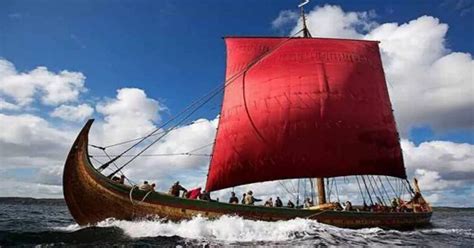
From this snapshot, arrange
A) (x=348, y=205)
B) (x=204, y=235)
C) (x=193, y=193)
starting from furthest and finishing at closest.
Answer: (x=348, y=205)
(x=193, y=193)
(x=204, y=235)

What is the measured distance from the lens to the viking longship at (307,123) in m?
28.5

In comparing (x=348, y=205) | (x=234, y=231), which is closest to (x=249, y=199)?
(x=234, y=231)

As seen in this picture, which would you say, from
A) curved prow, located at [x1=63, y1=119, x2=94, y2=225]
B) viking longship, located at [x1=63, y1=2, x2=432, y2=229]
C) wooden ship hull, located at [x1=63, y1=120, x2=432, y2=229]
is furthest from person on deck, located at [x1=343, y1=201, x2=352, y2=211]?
curved prow, located at [x1=63, y1=119, x2=94, y2=225]

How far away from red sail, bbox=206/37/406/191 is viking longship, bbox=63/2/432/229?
0.07 m

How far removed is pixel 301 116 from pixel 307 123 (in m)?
0.61

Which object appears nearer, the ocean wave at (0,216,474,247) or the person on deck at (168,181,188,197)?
the ocean wave at (0,216,474,247)

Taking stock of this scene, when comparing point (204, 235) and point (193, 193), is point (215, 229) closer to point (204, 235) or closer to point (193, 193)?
point (204, 235)

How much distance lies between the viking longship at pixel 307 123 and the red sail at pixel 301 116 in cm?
7

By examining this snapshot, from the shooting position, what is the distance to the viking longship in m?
28.5

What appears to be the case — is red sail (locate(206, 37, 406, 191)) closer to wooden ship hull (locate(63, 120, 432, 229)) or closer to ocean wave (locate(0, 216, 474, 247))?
ocean wave (locate(0, 216, 474, 247))

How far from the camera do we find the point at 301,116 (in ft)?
97.6

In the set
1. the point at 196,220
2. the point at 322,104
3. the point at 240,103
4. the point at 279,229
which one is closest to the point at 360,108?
the point at 322,104

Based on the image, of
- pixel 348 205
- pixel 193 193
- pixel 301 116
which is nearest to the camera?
pixel 193 193

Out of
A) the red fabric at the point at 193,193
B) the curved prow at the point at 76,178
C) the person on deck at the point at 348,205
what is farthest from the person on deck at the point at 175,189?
the person on deck at the point at 348,205
